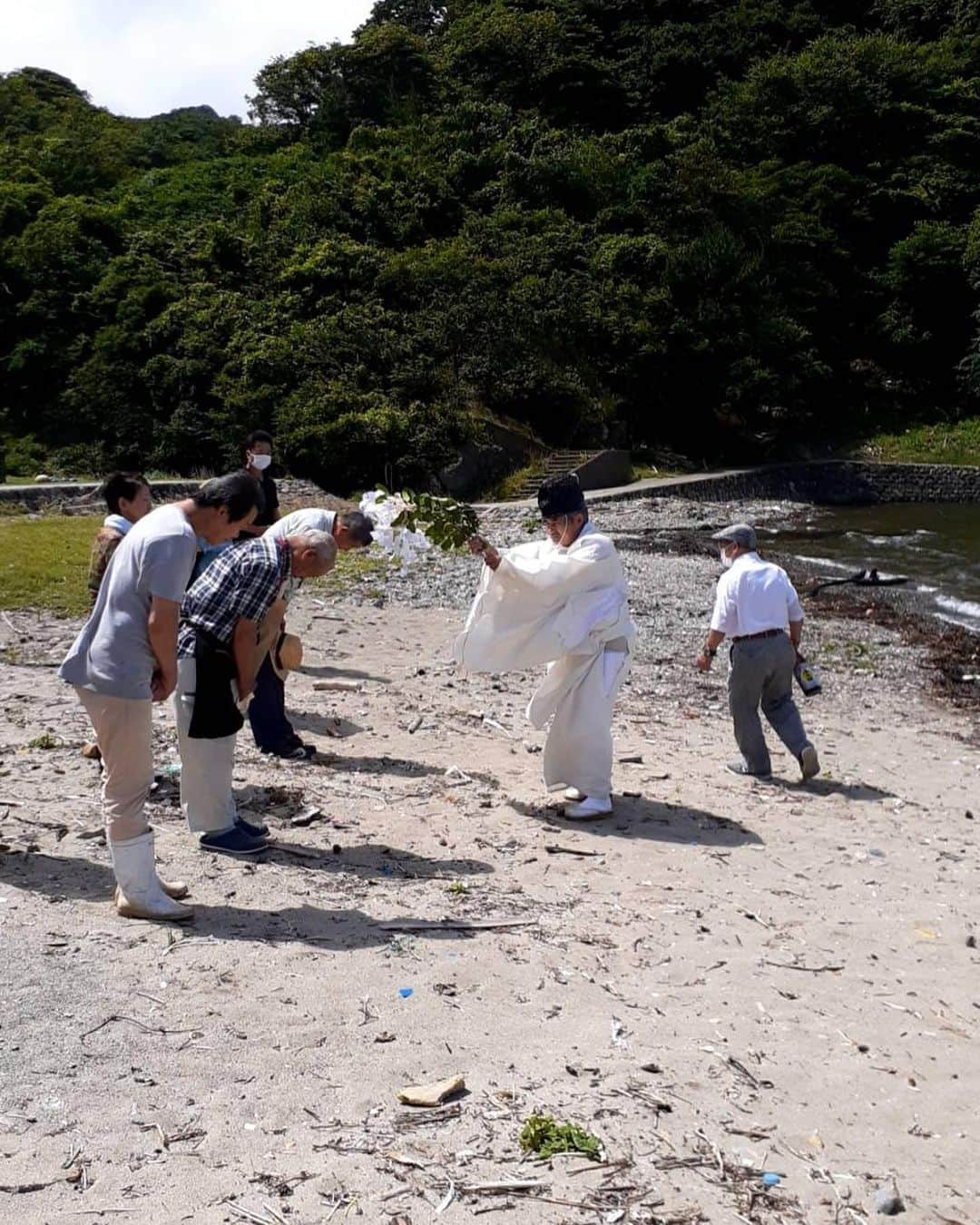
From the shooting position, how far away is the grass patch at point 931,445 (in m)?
42.2

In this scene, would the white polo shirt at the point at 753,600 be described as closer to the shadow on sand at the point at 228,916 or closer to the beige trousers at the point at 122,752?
the shadow on sand at the point at 228,916

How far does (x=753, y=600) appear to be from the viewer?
8477 millimetres

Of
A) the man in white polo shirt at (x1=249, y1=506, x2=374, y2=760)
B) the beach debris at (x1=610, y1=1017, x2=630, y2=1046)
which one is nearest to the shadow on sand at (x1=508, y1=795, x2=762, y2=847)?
the man in white polo shirt at (x1=249, y1=506, x2=374, y2=760)

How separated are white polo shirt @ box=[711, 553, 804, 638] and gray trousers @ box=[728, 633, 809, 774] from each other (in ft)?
0.43

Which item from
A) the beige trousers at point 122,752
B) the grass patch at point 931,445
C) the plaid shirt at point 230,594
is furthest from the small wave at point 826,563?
the beige trousers at point 122,752

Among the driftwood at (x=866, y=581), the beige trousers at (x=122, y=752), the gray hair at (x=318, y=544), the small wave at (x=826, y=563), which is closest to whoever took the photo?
the beige trousers at (x=122, y=752)

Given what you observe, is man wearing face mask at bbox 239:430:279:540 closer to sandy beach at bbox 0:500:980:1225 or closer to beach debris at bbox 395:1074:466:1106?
sandy beach at bbox 0:500:980:1225

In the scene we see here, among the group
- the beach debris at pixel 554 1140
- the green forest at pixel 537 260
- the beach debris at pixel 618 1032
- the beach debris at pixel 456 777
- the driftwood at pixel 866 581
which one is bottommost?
the driftwood at pixel 866 581

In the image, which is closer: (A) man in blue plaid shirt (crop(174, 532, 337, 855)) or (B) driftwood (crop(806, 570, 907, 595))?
(A) man in blue plaid shirt (crop(174, 532, 337, 855))

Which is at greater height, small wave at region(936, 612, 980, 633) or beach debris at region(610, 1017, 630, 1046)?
beach debris at region(610, 1017, 630, 1046)

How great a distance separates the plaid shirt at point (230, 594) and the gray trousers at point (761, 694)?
3.91 meters

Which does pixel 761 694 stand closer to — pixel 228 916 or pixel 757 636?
pixel 757 636

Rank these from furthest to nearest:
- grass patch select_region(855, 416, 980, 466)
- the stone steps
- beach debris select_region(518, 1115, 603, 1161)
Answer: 1. grass patch select_region(855, 416, 980, 466)
2. the stone steps
3. beach debris select_region(518, 1115, 603, 1161)

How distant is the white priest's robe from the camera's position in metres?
7.52
